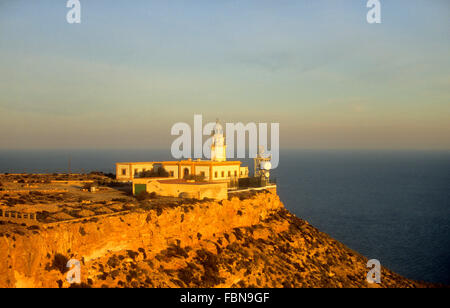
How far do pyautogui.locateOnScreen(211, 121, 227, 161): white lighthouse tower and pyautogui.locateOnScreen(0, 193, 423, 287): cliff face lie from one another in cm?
840

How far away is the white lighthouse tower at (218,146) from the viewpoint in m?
38.6

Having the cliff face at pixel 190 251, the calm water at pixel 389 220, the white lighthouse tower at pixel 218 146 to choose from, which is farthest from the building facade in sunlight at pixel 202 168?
the calm water at pixel 389 220

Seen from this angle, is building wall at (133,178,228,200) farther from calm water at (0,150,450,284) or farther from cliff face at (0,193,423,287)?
calm water at (0,150,450,284)

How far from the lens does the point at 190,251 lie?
22.5 meters

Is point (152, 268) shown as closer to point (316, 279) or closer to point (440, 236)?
point (316, 279)

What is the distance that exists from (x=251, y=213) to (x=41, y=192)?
16204 mm

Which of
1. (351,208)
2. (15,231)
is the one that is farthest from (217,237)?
(351,208)

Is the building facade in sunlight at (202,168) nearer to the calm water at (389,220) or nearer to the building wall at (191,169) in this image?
the building wall at (191,169)

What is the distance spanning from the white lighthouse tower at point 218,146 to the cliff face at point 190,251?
840 centimetres

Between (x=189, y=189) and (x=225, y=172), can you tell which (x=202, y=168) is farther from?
(x=189, y=189)

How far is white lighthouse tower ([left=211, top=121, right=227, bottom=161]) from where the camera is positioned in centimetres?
3859

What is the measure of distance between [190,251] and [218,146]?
17354mm

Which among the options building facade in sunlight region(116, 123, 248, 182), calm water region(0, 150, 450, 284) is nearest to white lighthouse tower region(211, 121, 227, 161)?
building facade in sunlight region(116, 123, 248, 182)

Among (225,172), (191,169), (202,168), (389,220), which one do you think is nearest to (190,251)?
(202,168)
